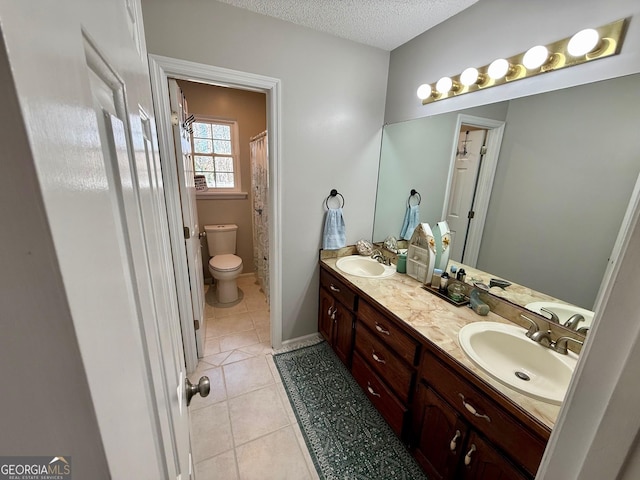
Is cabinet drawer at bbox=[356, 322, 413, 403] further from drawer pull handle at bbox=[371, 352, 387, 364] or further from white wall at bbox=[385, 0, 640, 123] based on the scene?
white wall at bbox=[385, 0, 640, 123]

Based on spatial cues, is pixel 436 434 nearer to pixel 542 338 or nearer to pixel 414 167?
pixel 542 338

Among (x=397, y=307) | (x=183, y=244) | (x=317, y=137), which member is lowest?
(x=397, y=307)

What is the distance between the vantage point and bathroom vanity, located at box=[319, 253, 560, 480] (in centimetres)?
86

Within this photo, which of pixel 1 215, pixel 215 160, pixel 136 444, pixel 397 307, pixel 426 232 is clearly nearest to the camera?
pixel 1 215

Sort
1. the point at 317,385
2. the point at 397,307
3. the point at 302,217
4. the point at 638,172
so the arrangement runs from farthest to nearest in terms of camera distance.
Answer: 1. the point at 302,217
2. the point at 317,385
3. the point at 397,307
4. the point at 638,172

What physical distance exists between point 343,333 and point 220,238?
6.60 ft

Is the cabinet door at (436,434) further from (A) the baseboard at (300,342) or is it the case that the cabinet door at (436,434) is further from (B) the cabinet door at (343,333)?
(A) the baseboard at (300,342)

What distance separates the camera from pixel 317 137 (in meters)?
1.89

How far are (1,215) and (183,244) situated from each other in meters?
1.77

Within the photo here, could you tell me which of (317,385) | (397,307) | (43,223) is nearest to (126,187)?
(43,223)

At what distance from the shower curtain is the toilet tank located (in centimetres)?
29

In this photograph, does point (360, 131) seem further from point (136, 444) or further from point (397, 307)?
point (136, 444)

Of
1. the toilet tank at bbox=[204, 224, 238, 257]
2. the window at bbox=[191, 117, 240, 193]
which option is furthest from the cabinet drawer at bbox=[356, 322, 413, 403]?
the window at bbox=[191, 117, 240, 193]

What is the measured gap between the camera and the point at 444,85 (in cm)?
156
